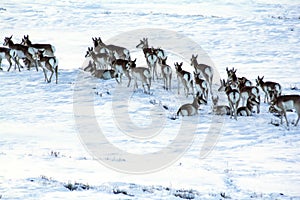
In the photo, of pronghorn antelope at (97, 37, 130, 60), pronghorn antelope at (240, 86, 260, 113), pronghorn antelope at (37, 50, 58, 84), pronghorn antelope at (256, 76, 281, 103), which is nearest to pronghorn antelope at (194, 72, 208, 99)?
pronghorn antelope at (240, 86, 260, 113)

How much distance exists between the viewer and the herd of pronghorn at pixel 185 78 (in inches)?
679

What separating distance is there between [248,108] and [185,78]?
10.3 ft

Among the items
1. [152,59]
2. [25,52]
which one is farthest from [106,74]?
[25,52]

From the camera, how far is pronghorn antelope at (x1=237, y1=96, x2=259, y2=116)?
1744cm

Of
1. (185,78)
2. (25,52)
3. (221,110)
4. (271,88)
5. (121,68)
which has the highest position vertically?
(25,52)

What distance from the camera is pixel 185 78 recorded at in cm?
1972

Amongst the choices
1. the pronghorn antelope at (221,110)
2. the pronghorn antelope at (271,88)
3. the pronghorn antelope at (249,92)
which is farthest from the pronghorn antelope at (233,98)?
the pronghorn antelope at (271,88)

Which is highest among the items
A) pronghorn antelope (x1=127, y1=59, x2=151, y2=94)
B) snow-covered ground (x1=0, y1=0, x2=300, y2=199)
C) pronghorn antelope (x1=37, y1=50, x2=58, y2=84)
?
pronghorn antelope (x1=37, y1=50, x2=58, y2=84)

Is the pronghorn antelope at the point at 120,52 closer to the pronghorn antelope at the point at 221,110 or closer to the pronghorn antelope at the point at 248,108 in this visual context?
the pronghorn antelope at the point at 221,110

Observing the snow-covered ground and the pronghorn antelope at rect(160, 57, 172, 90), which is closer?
the snow-covered ground

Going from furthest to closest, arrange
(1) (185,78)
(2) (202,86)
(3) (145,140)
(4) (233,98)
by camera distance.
Result: (1) (185,78), (2) (202,86), (4) (233,98), (3) (145,140)

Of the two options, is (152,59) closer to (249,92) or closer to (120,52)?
(120,52)

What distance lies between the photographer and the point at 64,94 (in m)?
19.8

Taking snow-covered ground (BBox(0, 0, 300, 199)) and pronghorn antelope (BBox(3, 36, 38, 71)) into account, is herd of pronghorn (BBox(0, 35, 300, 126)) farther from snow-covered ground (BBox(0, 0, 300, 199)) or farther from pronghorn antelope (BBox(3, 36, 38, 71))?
snow-covered ground (BBox(0, 0, 300, 199))
